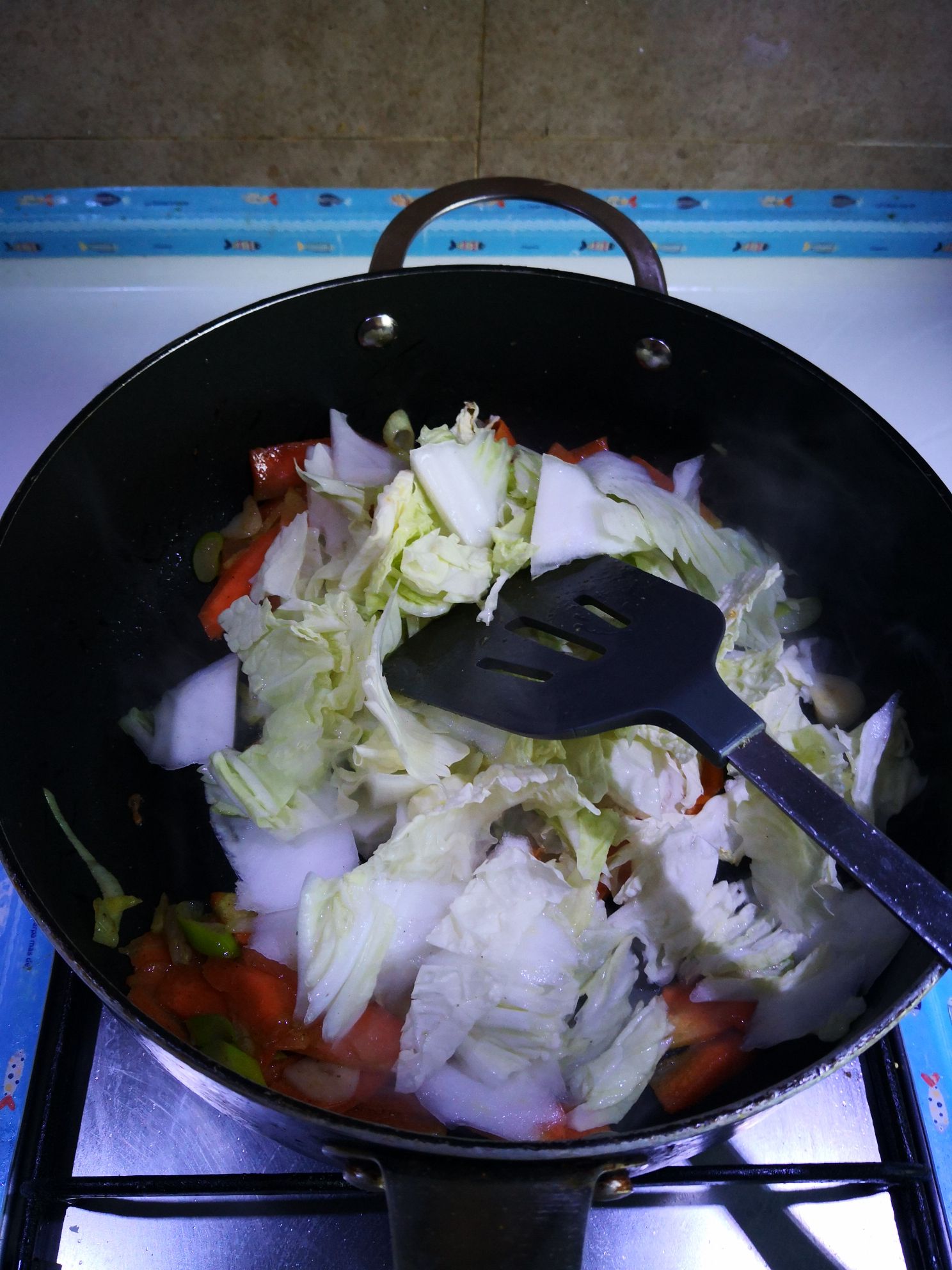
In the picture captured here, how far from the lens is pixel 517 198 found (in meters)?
1.39

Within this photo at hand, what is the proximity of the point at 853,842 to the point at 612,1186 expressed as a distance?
1.36 feet

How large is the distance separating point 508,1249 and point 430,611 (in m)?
0.79

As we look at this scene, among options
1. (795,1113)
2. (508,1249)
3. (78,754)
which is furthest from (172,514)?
(795,1113)

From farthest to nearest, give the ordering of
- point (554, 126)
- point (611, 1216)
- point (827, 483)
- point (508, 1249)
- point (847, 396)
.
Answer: point (554, 126) < point (827, 483) < point (847, 396) < point (611, 1216) < point (508, 1249)

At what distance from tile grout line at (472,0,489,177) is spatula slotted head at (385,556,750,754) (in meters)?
0.84

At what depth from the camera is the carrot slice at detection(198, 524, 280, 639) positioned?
1.51 metres

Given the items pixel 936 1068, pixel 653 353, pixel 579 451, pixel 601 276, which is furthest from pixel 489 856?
pixel 601 276

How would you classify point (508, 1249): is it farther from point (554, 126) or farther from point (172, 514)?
point (554, 126)

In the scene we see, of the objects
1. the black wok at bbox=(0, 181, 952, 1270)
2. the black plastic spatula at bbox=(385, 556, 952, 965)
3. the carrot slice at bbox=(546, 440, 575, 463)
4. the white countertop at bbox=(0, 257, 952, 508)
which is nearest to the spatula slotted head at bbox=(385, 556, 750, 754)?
the black plastic spatula at bbox=(385, 556, 952, 965)

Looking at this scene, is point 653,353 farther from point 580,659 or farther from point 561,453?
point 580,659

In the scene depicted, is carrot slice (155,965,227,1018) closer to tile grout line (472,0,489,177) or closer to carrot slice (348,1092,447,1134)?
carrot slice (348,1092,447,1134)

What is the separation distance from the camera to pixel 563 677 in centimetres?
119

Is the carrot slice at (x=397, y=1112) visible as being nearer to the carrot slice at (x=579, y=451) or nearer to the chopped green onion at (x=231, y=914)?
the chopped green onion at (x=231, y=914)

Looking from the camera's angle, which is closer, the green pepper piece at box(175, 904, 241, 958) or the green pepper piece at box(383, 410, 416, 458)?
the green pepper piece at box(175, 904, 241, 958)
